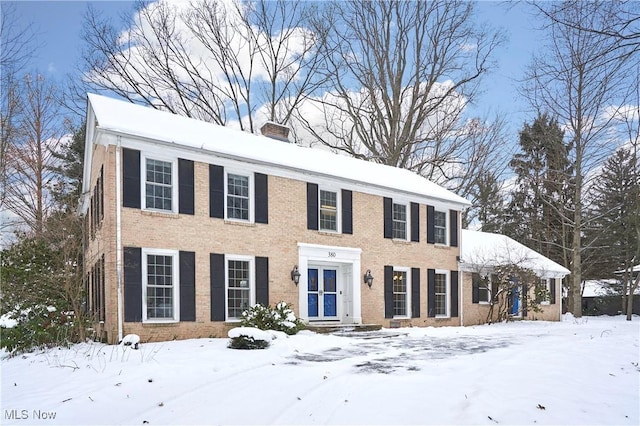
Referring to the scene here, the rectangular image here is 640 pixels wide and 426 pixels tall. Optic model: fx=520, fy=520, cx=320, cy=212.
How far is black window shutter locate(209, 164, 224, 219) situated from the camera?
560 inches

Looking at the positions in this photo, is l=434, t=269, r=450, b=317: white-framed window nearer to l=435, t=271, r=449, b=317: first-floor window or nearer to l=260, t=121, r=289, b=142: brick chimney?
l=435, t=271, r=449, b=317: first-floor window

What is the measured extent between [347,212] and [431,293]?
5.09 meters

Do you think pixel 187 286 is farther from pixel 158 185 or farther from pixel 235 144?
pixel 235 144

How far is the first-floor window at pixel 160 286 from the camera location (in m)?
12.9

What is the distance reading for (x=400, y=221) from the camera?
19.3m

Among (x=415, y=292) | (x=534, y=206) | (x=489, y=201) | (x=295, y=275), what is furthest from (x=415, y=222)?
(x=534, y=206)

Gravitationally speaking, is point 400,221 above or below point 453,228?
above

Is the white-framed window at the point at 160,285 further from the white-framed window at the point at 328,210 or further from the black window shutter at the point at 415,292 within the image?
the black window shutter at the point at 415,292

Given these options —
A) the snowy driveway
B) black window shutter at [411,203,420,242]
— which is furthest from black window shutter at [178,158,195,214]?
black window shutter at [411,203,420,242]

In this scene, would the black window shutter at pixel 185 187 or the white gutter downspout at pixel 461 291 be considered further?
the white gutter downspout at pixel 461 291

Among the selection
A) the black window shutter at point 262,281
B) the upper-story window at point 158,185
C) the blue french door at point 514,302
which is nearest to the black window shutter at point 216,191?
the upper-story window at point 158,185

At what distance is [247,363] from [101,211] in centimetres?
698

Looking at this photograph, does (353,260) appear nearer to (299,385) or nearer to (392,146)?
(299,385)

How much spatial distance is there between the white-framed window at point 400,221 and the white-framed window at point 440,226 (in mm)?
1659
